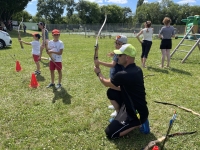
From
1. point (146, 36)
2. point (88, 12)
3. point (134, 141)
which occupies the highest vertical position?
point (88, 12)

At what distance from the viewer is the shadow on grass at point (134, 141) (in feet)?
11.3

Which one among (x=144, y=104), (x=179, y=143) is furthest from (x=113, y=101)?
(x=179, y=143)

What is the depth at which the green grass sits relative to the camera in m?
3.56

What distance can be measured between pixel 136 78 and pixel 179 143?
1404mm

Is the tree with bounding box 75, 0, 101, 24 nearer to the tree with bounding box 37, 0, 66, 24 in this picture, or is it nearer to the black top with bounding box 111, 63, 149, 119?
the tree with bounding box 37, 0, 66, 24

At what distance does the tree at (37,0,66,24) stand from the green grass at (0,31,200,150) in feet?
261

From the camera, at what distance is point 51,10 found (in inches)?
3310

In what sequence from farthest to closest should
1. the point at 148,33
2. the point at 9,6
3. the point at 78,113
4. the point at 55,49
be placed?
the point at 9,6 < the point at 148,33 < the point at 55,49 < the point at 78,113

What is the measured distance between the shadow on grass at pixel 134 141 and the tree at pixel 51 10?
3261 inches

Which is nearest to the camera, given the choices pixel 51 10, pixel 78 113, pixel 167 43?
pixel 78 113

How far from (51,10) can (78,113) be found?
3394 inches

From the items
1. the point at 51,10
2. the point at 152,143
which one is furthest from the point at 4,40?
the point at 51,10

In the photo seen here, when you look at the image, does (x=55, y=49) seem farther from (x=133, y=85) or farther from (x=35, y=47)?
(x=133, y=85)

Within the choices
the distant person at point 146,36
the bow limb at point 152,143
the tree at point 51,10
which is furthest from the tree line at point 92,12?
the bow limb at point 152,143
